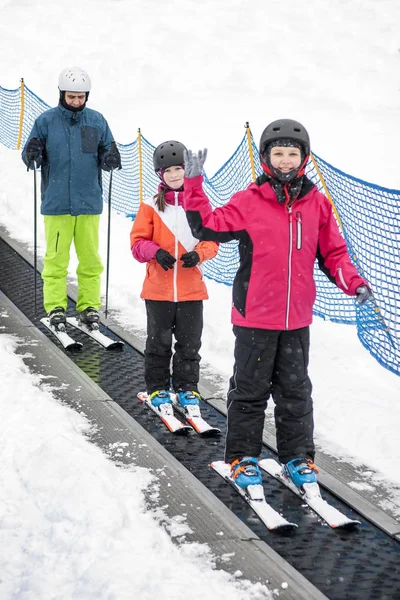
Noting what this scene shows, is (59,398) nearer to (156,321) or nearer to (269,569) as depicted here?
(156,321)

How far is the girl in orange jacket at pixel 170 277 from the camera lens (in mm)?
4609

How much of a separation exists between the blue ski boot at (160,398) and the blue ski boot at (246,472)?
967mm

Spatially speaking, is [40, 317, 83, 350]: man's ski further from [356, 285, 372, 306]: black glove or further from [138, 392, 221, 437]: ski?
[356, 285, 372, 306]: black glove

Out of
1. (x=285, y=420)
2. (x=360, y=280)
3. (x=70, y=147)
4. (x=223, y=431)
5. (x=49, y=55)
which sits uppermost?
(x=49, y=55)

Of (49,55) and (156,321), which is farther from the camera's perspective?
(49,55)

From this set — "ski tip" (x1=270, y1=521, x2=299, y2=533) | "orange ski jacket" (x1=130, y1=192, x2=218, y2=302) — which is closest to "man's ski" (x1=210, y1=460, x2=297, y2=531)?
"ski tip" (x1=270, y1=521, x2=299, y2=533)

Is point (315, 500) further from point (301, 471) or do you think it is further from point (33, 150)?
point (33, 150)

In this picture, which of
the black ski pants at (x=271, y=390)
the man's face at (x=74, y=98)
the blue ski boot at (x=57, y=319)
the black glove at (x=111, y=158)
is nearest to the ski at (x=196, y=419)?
the black ski pants at (x=271, y=390)

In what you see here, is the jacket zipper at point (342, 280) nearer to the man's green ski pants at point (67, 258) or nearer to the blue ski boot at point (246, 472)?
the blue ski boot at point (246, 472)

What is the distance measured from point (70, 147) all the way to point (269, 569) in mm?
3953

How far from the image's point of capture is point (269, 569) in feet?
10.3

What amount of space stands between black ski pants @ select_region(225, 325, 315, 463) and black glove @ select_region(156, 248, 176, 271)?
0.77 m

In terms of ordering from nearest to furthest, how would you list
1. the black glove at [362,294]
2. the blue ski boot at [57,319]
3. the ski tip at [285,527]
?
the ski tip at [285,527], the black glove at [362,294], the blue ski boot at [57,319]

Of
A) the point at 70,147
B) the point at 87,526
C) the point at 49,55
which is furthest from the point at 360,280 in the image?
the point at 49,55
